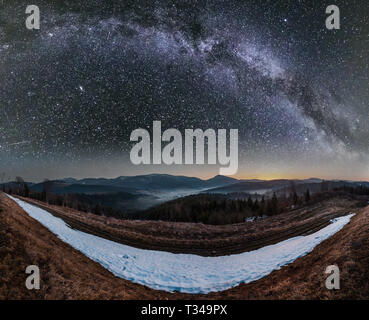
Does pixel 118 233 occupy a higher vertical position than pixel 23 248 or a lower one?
lower

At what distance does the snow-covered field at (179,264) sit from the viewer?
1064 centimetres

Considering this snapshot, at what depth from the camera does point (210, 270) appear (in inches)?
504

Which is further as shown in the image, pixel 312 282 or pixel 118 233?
pixel 118 233

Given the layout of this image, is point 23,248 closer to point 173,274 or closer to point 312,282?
point 173,274

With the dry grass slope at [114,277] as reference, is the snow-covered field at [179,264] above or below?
below

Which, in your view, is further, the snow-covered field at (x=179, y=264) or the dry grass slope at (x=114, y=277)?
the snow-covered field at (x=179, y=264)

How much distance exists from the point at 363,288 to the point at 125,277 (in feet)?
35.1

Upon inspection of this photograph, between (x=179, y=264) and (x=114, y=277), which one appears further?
(x=179, y=264)

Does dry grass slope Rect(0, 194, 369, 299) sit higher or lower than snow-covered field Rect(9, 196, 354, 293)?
higher

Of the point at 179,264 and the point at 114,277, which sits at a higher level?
the point at 114,277

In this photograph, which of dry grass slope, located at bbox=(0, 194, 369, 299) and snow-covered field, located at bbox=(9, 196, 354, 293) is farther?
snow-covered field, located at bbox=(9, 196, 354, 293)

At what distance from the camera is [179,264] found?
13766mm

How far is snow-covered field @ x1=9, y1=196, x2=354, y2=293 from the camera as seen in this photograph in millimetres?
10641
